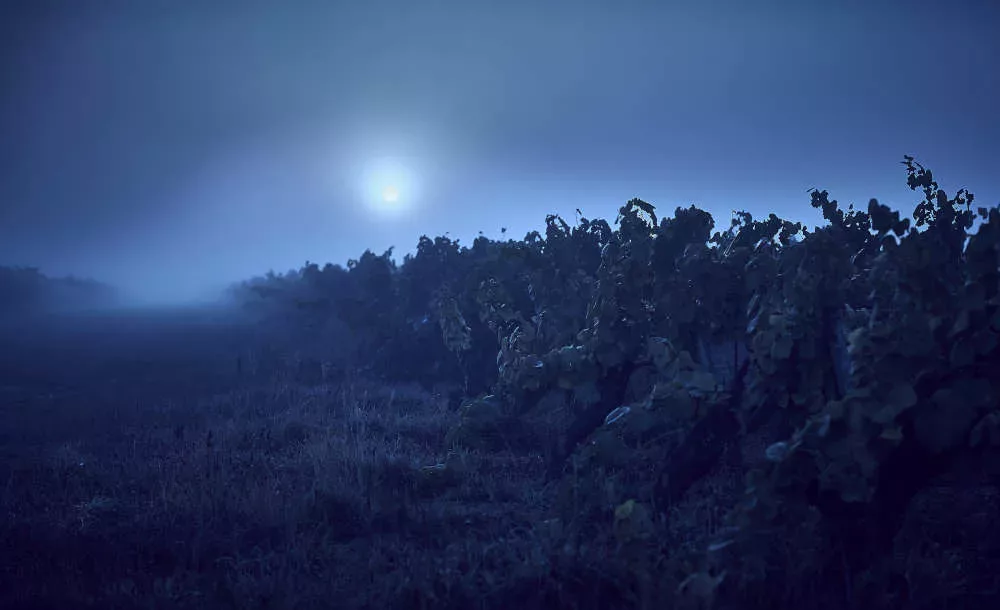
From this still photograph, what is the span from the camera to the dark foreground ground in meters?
4.65

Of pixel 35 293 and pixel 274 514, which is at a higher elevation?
pixel 35 293

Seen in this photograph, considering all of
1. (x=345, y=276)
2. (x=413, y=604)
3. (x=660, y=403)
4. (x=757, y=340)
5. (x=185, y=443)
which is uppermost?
(x=345, y=276)

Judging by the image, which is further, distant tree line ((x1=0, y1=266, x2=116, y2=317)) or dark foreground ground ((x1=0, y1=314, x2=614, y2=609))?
distant tree line ((x1=0, y1=266, x2=116, y2=317))

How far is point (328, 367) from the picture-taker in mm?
15656

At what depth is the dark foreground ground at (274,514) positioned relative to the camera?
15.3ft

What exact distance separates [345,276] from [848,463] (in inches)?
906

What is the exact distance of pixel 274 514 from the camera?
604cm

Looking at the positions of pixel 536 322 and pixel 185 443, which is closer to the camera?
pixel 185 443

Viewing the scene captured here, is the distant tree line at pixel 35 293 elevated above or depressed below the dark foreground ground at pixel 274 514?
above

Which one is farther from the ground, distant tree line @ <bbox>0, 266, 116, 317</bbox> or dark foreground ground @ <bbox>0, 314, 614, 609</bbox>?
distant tree line @ <bbox>0, 266, 116, 317</bbox>

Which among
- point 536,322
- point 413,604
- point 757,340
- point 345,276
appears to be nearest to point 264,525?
point 413,604

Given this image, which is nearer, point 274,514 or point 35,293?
point 274,514

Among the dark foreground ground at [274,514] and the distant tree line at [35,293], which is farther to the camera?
the distant tree line at [35,293]

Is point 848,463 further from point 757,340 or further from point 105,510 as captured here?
point 105,510
